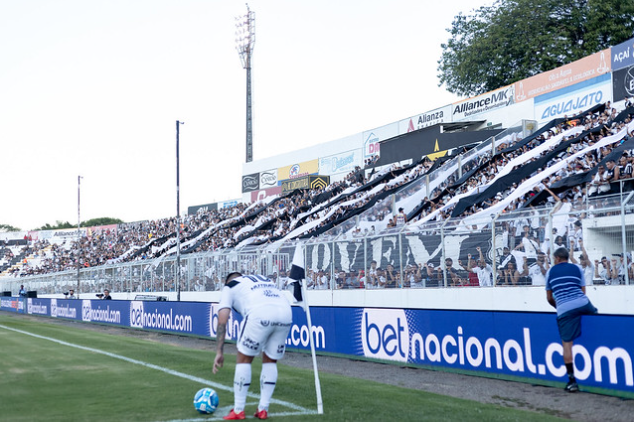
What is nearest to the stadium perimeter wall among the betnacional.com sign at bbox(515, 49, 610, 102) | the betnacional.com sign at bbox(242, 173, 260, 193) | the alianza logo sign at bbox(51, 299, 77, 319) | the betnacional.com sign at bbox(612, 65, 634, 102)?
the alianza logo sign at bbox(51, 299, 77, 319)

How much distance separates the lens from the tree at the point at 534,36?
4925 cm

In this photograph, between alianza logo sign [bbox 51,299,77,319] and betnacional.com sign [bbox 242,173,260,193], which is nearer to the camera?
alianza logo sign [bbox 51,299,77,319]

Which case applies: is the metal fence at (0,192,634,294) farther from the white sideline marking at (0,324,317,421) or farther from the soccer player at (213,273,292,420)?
the soccer player at (213,273,292,420)

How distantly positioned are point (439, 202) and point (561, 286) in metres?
18.7

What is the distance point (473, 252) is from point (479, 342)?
6726 millimetres

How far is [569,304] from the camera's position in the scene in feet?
32.2

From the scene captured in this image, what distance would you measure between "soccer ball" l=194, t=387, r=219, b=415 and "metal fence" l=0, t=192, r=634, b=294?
2.91 meters

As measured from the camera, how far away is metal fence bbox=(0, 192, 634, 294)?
15430mm

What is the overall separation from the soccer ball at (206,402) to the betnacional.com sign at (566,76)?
99.2 feet

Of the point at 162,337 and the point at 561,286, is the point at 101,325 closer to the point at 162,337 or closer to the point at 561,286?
the point at 162,337

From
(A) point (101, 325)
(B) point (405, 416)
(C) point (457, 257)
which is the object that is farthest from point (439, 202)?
(B) point (405, 416)

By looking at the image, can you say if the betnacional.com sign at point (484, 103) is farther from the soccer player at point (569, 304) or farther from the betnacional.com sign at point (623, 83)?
the soccer player at point (569, 304)

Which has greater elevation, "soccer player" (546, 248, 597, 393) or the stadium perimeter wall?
"soccer player" (546, 248, 597, 393)

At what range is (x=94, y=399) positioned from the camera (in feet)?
29.8
